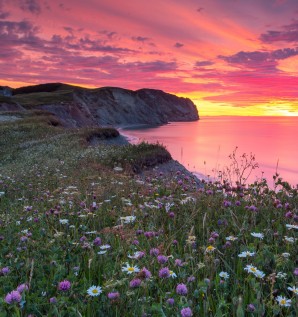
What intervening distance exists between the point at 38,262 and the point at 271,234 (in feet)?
9.51

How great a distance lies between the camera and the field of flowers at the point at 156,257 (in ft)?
8.94

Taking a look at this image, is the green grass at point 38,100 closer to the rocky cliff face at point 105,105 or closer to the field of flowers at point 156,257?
the rocky cliff face at point 105,105

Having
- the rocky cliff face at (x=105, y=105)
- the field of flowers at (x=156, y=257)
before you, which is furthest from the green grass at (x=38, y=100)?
the field of flowers at (x=156, y=257)

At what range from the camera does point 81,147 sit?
26438 millimetres

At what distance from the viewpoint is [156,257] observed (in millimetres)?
3586

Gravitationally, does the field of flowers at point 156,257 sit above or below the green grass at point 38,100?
below

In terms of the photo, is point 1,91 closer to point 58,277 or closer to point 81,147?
point 81,147

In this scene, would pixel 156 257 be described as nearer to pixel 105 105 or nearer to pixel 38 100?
pixel 38 100

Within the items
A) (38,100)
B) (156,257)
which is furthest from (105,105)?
(156,257)

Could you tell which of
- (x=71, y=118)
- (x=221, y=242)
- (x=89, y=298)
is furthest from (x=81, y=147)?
(x=71, y=118)

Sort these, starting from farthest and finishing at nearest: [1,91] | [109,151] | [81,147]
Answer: [1,91]
[81,147]
[109,151]

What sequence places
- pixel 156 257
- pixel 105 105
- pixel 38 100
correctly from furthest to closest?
pixel 105 105
pixel 38 100
pixel 156 257

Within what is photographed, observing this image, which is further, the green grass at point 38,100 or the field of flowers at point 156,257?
the green grass at point 38,100

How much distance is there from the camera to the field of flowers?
107 inches
